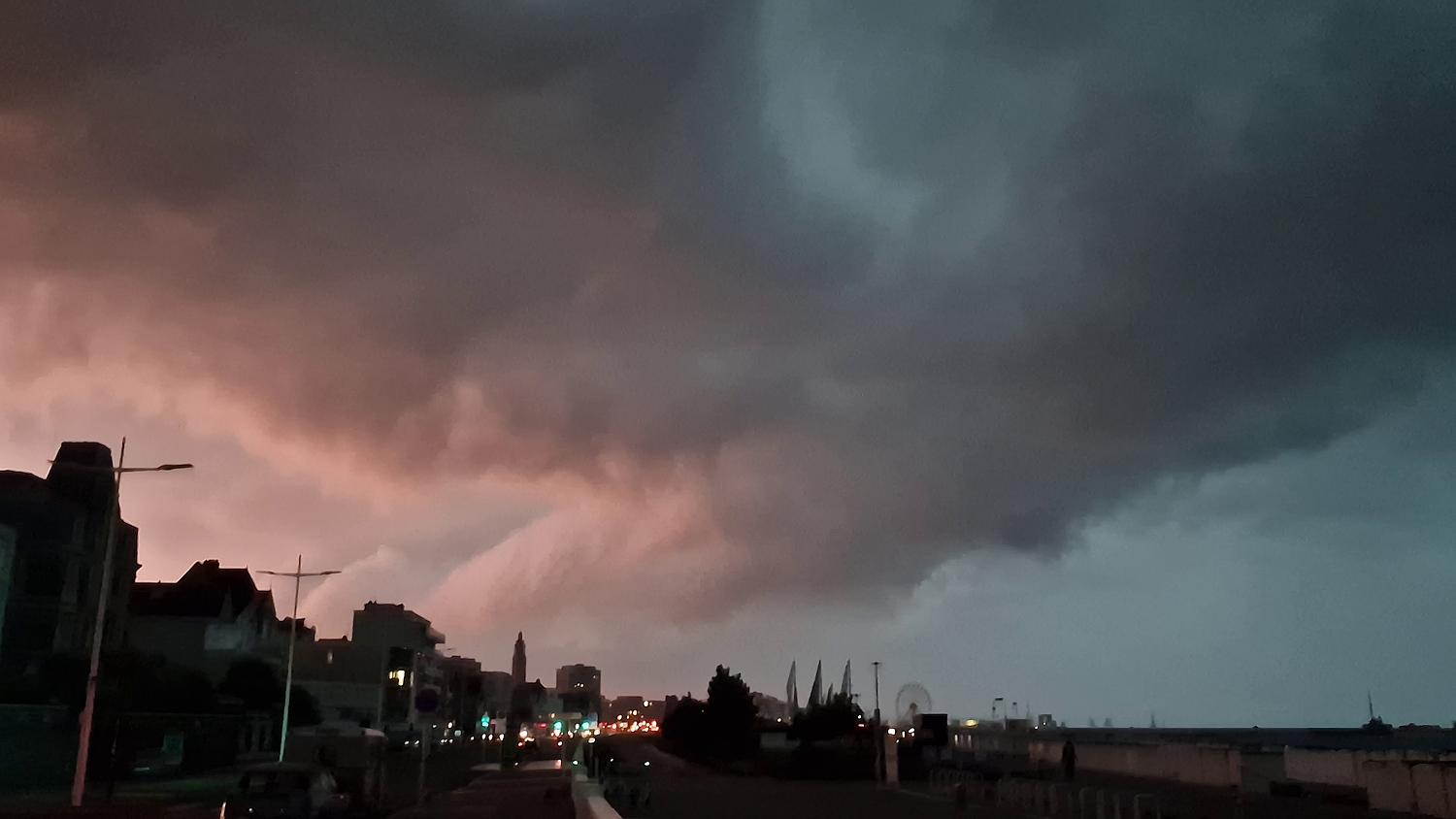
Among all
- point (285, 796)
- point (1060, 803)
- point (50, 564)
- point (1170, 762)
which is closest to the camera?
point (285, 796)

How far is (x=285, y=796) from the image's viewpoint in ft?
69.5

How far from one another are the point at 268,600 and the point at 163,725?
45.2 metres

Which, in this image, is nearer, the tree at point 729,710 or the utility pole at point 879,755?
the utility pole at point 879,755

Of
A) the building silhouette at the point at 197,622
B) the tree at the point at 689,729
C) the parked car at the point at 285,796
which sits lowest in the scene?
the tree at the point at 689,729

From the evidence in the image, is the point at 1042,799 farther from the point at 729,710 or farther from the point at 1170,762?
the point at 729,710

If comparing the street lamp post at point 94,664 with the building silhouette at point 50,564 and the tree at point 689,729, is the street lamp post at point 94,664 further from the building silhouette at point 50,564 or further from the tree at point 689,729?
the tree at point 689,729

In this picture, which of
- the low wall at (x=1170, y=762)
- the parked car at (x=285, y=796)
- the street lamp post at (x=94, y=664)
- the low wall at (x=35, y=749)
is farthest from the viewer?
the low wall at (x=1170, y=762)

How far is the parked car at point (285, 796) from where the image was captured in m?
20.8

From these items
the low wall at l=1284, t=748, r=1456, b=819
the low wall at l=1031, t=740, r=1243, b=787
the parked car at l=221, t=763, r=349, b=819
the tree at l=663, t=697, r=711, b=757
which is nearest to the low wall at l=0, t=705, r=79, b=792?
the parked car at l=221, t=763, r=349, b=819

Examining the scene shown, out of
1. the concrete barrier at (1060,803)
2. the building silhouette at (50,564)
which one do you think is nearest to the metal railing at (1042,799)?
the concrete barrier at (1060,803)

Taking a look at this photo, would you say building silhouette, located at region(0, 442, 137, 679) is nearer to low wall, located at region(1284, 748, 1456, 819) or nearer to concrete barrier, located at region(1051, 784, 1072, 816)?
concrete barrier, located at region(1051, 784, 1072, 816)

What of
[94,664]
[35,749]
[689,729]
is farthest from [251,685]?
[94,664]

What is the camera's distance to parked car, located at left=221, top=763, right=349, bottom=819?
20.8m

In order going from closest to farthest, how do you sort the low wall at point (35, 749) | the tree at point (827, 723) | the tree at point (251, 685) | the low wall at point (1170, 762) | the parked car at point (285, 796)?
the parked car at point (285, 796) < the low wall at point (35, 749) < the low wall at point (1170, 762) < the tree at point (251, 685) < the tree at point (827, 723)
